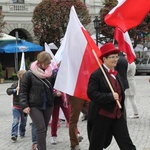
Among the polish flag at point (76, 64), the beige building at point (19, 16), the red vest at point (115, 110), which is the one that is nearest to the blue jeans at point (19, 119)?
the polish flag at point (76, 64)

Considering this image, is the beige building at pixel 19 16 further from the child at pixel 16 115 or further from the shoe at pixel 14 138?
the shoe at pixel 14 138

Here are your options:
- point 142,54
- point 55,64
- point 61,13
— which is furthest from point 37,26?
point 55,64

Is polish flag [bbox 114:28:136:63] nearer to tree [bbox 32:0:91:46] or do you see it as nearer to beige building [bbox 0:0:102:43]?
tree [bbox 32:0:91:46]

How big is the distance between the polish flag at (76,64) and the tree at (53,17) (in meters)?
26.4

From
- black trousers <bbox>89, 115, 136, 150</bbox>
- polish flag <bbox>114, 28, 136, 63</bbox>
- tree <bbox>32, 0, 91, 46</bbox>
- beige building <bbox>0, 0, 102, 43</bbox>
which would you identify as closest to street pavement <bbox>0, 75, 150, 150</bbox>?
polish flag <bbox>114, 28, 136, 63</bbox>

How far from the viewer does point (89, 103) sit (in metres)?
5.91

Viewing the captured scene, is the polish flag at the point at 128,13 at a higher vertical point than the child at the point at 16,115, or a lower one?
higher

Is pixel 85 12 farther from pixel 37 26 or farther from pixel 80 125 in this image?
pixel 80 125

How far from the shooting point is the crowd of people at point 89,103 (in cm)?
558

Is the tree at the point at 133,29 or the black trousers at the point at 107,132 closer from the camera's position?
the black trousers at the point at 107,132

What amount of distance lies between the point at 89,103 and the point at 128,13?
2.43 meters

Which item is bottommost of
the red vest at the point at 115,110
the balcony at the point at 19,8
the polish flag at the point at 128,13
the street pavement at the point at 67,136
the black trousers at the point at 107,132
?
the street pavement at the point at 67,136

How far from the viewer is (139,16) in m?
7.73

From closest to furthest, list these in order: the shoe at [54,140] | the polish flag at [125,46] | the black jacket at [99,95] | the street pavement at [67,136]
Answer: the black jacket at [99,95] < the street pavement at [67,136] < the shoe at [54,140] < the polish flag at [125,46]
